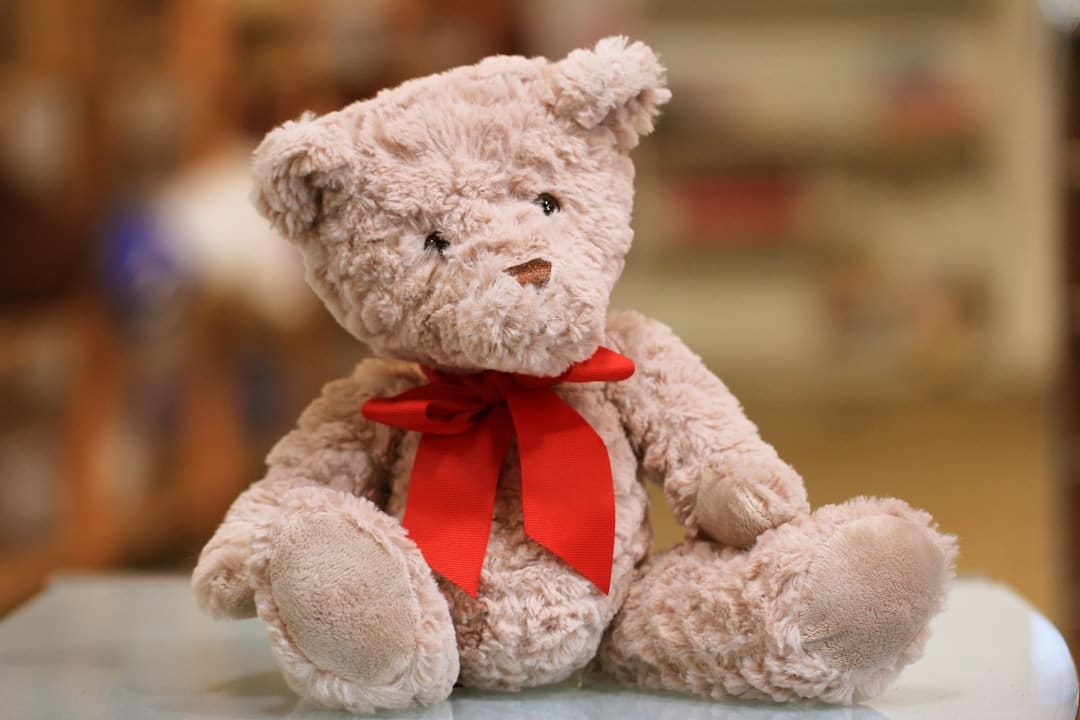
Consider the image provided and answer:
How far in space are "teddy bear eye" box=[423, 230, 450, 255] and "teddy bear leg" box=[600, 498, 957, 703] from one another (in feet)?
0.67

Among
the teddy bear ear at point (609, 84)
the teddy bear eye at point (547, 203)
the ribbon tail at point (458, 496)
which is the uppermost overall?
the teddy bear ear at point (609, 84)

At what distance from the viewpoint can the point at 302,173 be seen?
59 centimetres

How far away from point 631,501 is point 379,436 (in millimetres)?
140

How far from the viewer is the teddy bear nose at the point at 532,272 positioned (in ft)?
1.87

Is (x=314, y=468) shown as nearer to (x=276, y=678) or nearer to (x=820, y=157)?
(x=276, y=678)

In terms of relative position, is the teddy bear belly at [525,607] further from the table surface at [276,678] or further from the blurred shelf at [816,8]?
the blurred shelf at [816,8]

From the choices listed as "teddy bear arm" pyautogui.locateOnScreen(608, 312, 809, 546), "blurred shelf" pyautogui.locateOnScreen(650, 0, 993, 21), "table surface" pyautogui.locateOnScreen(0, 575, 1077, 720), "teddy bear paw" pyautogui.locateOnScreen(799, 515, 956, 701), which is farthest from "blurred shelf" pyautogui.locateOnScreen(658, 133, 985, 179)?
"teddy bear paw" pyautogui.locateOnScreen(799, 515, 956, 701)

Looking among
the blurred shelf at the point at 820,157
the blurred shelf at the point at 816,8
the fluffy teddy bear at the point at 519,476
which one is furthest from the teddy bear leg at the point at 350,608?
the blurred shelf at the point at 816,8

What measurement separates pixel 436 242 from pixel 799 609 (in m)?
0.25

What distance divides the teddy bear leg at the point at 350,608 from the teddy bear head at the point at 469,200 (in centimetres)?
10

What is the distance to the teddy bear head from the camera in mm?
584

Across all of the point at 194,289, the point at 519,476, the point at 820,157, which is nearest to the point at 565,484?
the point at 519,476

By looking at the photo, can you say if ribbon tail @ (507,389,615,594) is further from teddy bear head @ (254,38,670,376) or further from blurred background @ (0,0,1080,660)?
blurred background @ (0,0,1080,660)

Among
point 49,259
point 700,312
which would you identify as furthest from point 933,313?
point 49,259
